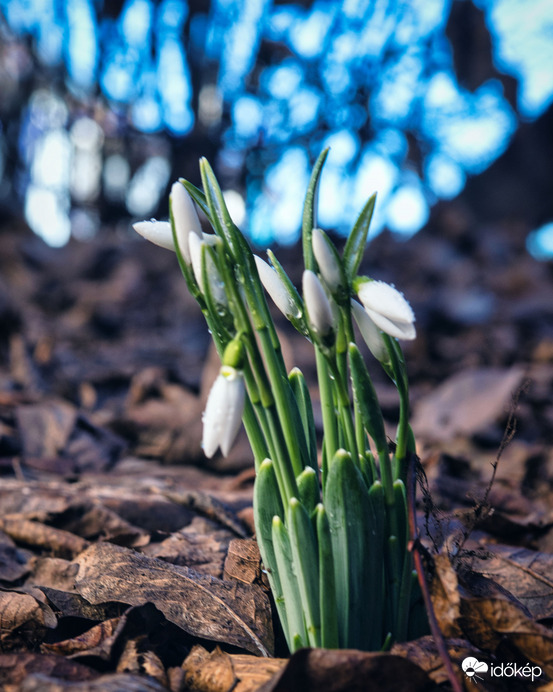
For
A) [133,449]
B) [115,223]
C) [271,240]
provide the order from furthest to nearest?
[115,223] → [271,240] → [133,449]

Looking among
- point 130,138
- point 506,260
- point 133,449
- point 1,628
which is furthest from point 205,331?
point 1,628

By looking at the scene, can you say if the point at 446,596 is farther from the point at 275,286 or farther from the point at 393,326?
the point at 275,286

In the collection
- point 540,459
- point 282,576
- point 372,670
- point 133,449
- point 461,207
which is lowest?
point 372,670

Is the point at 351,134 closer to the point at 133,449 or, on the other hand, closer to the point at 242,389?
the point at 133,449

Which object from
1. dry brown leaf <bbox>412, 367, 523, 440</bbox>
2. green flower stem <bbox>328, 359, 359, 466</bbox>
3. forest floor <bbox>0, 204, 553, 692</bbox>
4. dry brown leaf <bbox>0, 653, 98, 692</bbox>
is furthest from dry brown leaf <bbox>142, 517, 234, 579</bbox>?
dry brown leaf <bbox>412, 367, 523, 440</bbox>

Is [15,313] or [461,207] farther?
[461,207]

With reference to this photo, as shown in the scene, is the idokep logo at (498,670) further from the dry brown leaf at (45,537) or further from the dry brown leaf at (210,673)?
the dry brown leaf at (45,537)

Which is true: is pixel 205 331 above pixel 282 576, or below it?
above
